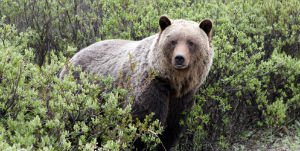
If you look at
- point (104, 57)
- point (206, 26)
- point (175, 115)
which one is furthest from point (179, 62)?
point (104, 57)

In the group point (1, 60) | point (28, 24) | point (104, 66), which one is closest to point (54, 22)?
point (28, 24)

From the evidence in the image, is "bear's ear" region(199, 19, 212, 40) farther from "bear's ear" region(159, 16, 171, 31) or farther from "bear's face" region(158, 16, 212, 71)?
"bear's ear" region(159, 16, 171, 31)

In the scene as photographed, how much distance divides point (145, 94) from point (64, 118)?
4.31 feet

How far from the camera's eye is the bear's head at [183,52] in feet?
15.1

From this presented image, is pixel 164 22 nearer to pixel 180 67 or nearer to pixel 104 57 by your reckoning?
pixel 180 67

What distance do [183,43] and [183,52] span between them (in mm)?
203

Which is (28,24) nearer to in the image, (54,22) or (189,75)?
(54,22)

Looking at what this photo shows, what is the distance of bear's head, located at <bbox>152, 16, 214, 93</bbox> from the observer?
181 inches

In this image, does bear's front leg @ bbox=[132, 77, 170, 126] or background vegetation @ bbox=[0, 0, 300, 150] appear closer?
bear's front leg @ bbox=[132, 77, 170, 126]

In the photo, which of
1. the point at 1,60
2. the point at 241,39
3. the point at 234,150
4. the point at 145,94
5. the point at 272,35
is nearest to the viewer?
the point at 1,60

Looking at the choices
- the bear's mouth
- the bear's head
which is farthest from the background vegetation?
the bear's mouth

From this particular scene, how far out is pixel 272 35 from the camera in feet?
26.0

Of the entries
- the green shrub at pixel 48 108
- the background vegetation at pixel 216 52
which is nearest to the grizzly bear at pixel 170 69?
the background vegetation at pixel 216 52

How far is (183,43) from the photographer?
15.2 ft
